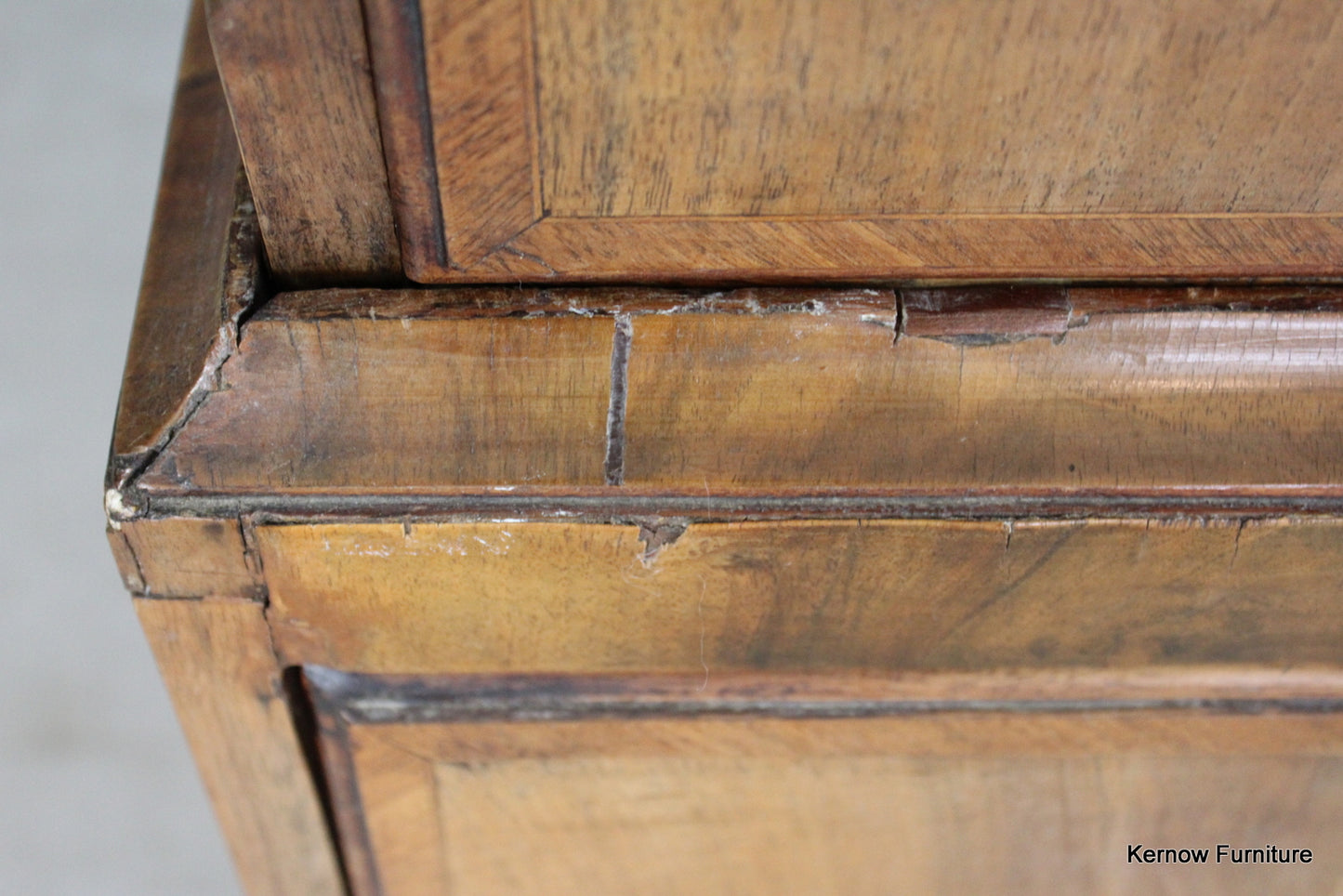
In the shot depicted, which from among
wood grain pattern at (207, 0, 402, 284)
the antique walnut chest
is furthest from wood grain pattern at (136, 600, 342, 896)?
wood grain pattern at (207, 0, 402, 284)

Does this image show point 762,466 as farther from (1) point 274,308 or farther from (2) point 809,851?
(2) point 809,851

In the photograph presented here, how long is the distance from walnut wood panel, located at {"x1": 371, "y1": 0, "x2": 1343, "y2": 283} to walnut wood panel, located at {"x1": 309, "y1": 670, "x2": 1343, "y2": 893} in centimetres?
22

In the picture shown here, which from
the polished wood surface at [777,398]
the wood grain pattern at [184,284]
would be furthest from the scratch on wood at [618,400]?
the wood grain pattern at [184,284]

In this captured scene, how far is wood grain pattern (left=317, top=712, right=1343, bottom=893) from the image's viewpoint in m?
0.53

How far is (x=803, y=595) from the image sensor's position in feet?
1.49

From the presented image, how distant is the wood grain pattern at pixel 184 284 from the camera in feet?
1.32

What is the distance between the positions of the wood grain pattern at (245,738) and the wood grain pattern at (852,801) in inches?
1.4

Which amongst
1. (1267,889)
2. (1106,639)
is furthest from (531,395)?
(1267,889)

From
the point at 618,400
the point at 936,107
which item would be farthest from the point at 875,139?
the point at 618,400

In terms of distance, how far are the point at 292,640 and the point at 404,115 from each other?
23cm

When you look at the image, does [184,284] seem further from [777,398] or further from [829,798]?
[829,798]

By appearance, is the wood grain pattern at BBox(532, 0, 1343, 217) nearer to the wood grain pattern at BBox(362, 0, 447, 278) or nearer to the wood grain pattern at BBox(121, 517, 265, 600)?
the wood grain pattern at BBox(362, 0, 447, 278)

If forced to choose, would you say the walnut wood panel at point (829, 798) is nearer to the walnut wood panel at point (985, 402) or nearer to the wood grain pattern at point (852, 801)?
the wood grain pattern at point (852, 801)

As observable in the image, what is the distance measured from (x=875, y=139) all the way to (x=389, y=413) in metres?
0.20
